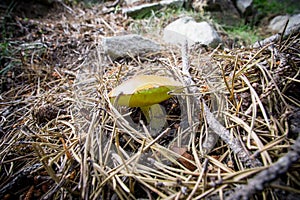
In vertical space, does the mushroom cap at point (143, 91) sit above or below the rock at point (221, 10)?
below

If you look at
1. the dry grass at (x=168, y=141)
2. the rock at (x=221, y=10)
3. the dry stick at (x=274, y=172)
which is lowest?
the dry grass at (x=168, y=141)

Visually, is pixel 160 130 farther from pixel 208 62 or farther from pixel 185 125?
pixel 208 62

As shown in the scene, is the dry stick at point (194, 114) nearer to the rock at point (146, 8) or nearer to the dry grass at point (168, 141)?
the dry grass at point (168, 141)

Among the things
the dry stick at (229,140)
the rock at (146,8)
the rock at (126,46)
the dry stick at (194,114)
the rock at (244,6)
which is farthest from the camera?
the rock at (244,6)

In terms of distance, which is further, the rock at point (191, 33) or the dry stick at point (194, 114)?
the rock at point (191, 33)

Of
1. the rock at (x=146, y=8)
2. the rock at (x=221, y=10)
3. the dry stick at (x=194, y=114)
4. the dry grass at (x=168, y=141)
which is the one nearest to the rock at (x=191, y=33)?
the rock at (x=146, y=8)

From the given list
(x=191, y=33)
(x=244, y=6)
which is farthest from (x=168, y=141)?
(x=244, y=6)
